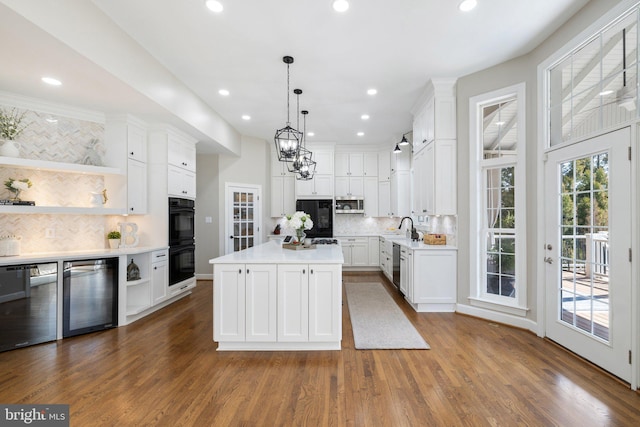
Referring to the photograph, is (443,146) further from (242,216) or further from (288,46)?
(242,216)

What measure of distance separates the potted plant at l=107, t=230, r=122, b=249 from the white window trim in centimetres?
469

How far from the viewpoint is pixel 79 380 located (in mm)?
2324

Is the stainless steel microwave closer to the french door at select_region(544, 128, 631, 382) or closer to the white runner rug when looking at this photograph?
the white runner rug

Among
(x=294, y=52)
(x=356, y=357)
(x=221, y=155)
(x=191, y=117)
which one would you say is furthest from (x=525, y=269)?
(x=221, y=155)

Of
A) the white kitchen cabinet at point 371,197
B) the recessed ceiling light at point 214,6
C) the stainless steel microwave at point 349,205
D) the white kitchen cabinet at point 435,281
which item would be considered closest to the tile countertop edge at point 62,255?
the recessed ceiling light at point 214,6

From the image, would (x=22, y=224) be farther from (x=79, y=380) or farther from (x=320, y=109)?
(x=320, y=109)

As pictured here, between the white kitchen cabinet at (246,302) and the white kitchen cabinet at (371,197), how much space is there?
4655 mm

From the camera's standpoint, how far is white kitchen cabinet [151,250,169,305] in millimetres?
4016

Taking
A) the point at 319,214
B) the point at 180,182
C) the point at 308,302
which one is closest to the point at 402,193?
the point at 319,214

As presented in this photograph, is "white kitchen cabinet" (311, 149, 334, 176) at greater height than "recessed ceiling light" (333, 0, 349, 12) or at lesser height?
lesser

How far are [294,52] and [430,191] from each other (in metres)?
2.60

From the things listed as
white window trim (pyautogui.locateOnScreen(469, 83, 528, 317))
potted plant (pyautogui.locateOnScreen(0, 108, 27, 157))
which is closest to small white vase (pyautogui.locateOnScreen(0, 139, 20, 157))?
potted plant (pyautogui.locateOnScreen(0, 108, 27, 157))

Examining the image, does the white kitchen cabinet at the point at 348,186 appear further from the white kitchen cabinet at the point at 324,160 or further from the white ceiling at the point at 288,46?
the white ceiling at the point at 288,46

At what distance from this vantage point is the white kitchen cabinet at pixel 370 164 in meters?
7.15
